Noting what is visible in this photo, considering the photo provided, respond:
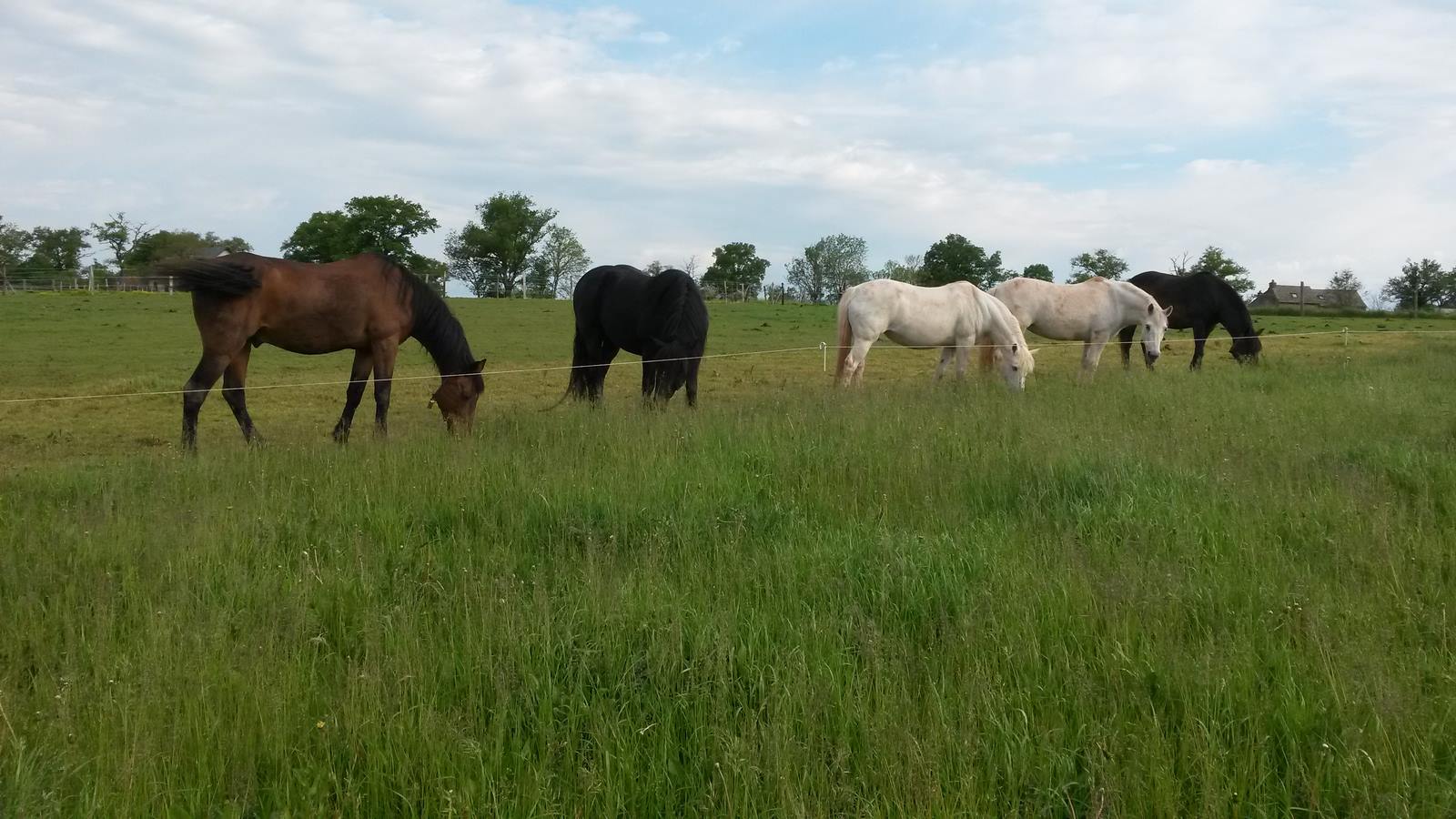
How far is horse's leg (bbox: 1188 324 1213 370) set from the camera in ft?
51.0

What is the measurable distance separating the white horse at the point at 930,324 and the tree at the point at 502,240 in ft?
187

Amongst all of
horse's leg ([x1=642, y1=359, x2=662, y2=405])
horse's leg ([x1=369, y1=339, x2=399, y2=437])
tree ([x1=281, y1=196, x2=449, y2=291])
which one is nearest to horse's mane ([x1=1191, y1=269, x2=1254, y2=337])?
horse's leg ([x1=642, y1=359, x2=662, y2=405])

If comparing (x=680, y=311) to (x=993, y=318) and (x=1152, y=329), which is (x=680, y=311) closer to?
(x=993, y=318)

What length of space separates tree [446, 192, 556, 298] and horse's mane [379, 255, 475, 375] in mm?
57929

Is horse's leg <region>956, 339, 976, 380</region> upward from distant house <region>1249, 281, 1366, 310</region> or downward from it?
downward

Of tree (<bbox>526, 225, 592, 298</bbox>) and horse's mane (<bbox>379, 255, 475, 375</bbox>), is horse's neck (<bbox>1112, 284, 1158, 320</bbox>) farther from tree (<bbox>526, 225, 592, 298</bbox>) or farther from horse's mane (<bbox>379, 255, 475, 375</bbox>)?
tree (<bbox>526, 225, 592, 298</bbox>)

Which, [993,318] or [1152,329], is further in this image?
[1152,329]

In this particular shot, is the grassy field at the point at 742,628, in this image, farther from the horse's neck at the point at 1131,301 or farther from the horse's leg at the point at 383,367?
the horse's neck at the point at 1131,301

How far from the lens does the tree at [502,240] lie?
68.3 m

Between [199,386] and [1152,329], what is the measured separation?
13841 mm

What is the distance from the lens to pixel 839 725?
2598 millimetres

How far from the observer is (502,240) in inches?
2689

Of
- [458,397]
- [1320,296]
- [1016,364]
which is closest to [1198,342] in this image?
[1016,364]

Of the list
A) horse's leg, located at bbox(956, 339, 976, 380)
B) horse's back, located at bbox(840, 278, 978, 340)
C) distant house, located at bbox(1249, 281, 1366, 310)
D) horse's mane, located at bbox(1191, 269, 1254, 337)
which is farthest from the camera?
distant house, located at bbox(1249, 281, 1366, 310)
